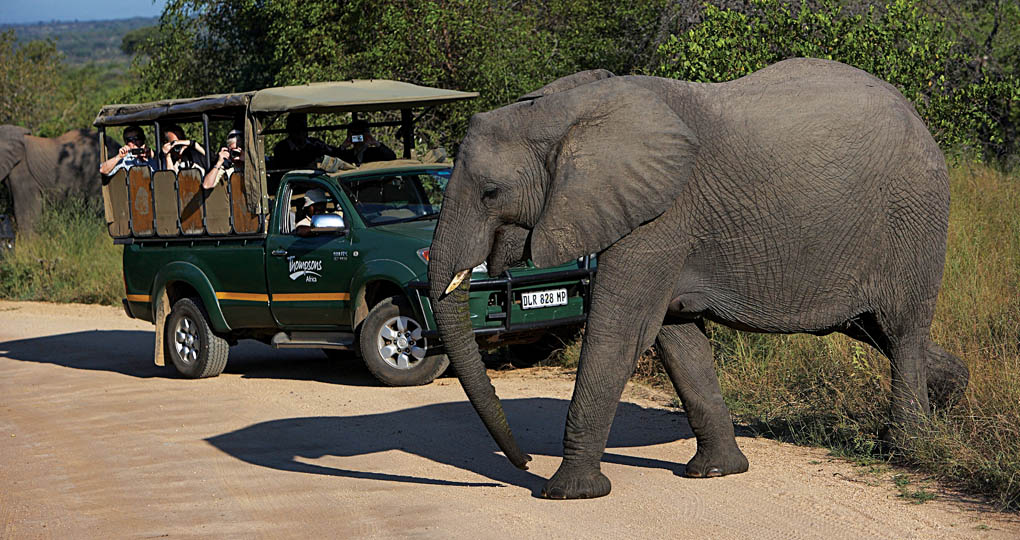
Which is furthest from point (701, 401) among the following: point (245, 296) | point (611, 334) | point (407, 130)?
point (407, 130)

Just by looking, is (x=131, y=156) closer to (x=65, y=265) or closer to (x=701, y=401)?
(x=65, y=265)

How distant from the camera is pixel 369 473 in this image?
24.8ft

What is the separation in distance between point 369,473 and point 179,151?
689cm

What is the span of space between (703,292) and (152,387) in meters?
6.65

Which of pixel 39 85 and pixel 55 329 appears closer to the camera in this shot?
pixel 55 329

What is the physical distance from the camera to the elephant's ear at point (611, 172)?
618 centimetres

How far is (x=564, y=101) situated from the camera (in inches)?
251

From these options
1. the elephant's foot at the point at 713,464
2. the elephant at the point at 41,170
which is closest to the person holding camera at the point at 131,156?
the elephant's foot at the point at 713,464

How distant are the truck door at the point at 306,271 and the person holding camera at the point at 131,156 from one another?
2.26m

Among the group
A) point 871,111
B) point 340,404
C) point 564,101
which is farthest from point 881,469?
point 340,404

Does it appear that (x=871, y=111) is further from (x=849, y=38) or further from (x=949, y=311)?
(x=849, y=38)

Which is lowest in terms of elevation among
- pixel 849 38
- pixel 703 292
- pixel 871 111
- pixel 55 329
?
pixel 55 329

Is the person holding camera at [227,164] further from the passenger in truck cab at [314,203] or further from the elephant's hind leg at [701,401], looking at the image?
the elephant's hind leg at [701,401]

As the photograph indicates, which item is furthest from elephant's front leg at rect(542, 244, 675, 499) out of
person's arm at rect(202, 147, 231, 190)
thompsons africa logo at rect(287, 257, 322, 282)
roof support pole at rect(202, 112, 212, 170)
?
roof support pole at rect(202, 112, 212, 170)
